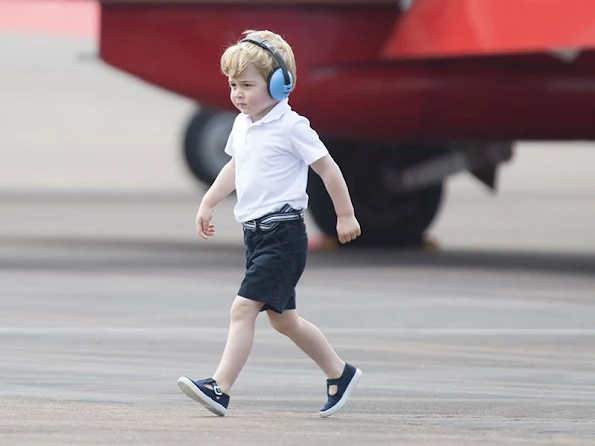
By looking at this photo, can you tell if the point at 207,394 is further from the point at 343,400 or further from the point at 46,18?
the point at 46,18

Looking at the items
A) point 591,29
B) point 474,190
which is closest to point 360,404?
point 591,29

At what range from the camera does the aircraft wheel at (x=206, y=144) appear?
71.5 ft

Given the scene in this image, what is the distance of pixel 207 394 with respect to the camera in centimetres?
637

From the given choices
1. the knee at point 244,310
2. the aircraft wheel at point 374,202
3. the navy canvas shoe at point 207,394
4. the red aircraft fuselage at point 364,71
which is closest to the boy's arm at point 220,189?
the knee at point 244,310

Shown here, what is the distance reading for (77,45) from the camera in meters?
39.2

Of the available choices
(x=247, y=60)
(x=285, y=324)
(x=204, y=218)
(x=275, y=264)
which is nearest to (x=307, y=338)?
(x=285, y=324)

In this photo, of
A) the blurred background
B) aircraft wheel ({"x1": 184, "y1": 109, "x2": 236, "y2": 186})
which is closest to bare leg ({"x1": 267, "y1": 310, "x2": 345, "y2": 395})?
the blurred background

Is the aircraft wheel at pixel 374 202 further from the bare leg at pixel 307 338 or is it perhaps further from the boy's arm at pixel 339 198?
the boy's arm at pixel 339 198

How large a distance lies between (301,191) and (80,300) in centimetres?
398

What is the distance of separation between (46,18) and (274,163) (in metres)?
33.1

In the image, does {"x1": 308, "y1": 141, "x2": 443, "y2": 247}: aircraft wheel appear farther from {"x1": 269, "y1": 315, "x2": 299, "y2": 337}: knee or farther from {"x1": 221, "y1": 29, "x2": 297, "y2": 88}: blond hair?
{"x1": 221, "y1": 29, "x2": 297, "y2": 88}: blond hair

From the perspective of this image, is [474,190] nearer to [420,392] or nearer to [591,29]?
[591,29]

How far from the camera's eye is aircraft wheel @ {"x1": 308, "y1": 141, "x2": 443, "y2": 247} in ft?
47.0

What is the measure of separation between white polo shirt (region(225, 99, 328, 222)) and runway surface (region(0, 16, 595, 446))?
792 millimetres
